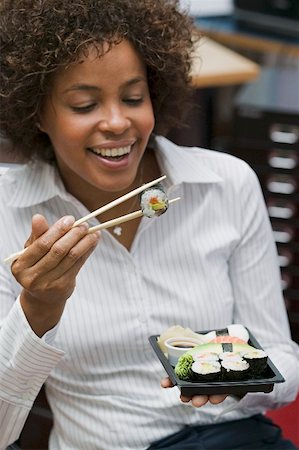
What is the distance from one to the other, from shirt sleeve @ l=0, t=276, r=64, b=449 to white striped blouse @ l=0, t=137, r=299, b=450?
0.03 metres

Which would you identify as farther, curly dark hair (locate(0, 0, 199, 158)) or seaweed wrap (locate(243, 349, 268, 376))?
curly dark hair (locate(0, 0, 199, 158))

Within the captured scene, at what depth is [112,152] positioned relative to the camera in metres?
1.51

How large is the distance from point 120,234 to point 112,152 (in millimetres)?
178

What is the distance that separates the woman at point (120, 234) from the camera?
1494mm

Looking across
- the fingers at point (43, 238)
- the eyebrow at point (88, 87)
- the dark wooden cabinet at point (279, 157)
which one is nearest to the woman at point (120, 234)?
the eyebrow at point (88, 87)

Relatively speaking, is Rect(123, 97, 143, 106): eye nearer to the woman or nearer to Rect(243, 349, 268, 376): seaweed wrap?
the woman

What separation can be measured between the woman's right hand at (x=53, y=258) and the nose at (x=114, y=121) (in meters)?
0.25

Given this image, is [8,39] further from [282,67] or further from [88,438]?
[282,67]

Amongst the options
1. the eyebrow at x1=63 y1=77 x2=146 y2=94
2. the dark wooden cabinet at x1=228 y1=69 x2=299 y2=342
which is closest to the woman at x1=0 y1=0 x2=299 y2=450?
the eyebrow at x1=63 y1=77 x2=146 y2=94

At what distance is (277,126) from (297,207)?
25 cm

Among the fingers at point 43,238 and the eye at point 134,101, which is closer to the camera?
the fingers at point 43,238

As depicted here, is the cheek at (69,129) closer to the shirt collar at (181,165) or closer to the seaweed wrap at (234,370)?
the shirt collar at (181,165)

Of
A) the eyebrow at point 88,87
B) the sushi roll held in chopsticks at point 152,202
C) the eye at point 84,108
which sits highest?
the eyebrow at point 88,87

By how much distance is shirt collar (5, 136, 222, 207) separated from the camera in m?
1.60
